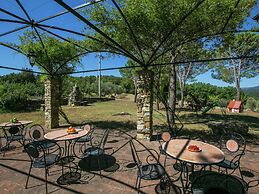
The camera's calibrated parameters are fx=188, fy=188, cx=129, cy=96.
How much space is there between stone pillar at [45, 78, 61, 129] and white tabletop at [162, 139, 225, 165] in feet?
21.8

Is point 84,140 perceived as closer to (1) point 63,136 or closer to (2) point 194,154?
(1) point 63,136

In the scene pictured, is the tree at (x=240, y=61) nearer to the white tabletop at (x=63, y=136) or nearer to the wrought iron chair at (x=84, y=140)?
the wrought iron chair at (x=84, y=140)

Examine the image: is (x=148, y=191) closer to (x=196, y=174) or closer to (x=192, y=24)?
(x=196, y=174)

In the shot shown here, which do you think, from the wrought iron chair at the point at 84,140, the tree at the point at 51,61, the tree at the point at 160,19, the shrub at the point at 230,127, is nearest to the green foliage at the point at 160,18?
the tree at the point at 160,19

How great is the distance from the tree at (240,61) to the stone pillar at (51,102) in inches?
302

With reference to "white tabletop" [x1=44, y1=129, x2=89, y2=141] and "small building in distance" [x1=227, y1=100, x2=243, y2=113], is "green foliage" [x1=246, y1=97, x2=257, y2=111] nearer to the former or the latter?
"small building in distance" [x1=227, y1=100, x2=243, y2=113]

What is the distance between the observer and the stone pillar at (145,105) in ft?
21.4

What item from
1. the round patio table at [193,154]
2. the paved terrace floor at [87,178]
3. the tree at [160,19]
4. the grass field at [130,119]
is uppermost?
the tree at [160,19]

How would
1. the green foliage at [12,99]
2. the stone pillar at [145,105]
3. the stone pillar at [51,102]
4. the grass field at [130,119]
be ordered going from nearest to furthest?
the stone pillar at [145,105] → the stone pillar at [51,102] → the grass field at [130,119] → the green foliage at [12,99]

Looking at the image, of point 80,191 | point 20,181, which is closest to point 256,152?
point 80,191

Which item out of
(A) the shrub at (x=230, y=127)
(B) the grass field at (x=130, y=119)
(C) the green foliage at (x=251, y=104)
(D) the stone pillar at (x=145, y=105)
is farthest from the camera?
(C) the green foliage at (x=251, y=104)

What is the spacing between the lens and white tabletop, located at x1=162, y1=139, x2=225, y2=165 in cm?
286

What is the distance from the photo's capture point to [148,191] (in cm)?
333

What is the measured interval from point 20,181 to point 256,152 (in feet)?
20.0
